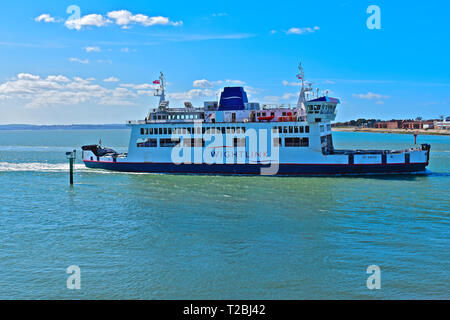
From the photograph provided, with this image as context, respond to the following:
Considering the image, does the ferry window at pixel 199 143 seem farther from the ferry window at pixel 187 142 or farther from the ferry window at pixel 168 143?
the ferry window at pixel 168 143

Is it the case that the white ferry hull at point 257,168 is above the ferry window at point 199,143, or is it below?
below

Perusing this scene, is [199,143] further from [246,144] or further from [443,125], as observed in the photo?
[443,125]

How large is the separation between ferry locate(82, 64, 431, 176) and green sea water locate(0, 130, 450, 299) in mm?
4678

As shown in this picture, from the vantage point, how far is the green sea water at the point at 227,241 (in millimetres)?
12703

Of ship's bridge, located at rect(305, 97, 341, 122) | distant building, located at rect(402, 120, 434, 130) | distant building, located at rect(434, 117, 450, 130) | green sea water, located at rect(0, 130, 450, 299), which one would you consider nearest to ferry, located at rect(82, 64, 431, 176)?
ship's bridge, located at rect(305, 97, 341, 122)

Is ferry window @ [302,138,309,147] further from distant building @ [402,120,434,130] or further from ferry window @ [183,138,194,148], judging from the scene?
distant building @ [402,120,434,130]

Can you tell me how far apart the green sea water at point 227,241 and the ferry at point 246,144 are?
4678 mm

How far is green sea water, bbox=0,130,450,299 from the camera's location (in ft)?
41.7

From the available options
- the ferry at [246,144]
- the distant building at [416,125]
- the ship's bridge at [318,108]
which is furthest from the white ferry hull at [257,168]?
the distant building at [416,125]

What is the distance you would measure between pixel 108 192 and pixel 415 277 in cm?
2072

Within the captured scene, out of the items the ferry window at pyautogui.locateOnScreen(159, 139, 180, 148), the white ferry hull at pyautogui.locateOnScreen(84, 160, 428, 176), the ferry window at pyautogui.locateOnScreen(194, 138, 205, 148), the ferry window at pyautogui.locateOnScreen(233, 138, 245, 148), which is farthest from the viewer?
the ferry window at pyautogui.locateOnScreen(159, 139, 180, 148)
